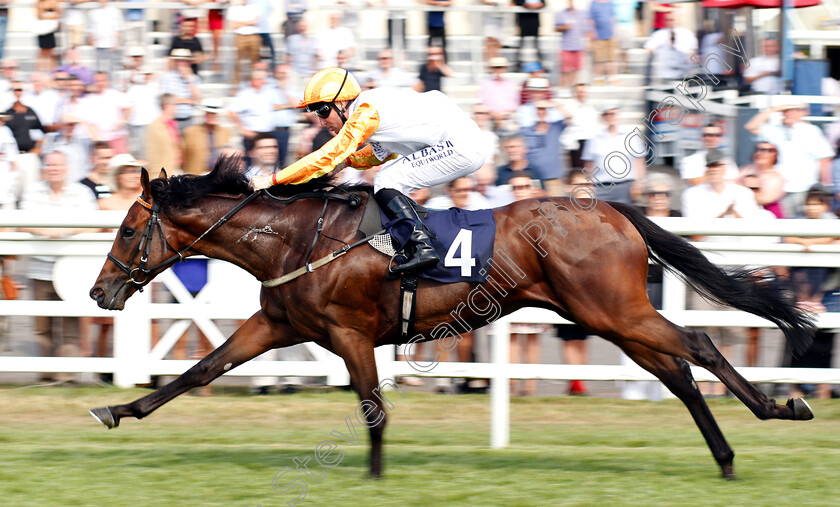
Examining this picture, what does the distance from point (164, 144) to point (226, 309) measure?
2547 mm

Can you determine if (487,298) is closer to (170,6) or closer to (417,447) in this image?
(417,447)

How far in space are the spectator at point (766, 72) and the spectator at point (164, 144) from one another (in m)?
5.39

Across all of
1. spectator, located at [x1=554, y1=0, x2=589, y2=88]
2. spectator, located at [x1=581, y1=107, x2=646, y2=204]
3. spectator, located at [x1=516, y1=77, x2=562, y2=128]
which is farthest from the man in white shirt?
spectator, located at [x1=554, y1=0, x2=589, y2=88]

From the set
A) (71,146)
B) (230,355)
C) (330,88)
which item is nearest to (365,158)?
(330,88)

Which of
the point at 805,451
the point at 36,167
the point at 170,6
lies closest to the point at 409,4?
the point at 170,6

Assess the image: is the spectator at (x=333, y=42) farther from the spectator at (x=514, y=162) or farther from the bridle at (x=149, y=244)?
the bridle at (x=149, y=244)

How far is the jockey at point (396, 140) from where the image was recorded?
4836 millimetres

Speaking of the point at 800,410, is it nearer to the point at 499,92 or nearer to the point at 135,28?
the point at 499,92

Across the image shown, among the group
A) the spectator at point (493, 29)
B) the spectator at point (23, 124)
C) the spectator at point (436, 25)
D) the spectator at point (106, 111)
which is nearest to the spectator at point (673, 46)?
the spectator at point (493, 29)

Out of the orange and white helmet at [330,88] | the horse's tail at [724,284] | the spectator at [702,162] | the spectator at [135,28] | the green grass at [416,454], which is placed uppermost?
the spectator at [135,28]

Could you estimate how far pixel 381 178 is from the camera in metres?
5.09

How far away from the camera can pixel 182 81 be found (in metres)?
9.60

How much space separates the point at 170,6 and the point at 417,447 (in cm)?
703

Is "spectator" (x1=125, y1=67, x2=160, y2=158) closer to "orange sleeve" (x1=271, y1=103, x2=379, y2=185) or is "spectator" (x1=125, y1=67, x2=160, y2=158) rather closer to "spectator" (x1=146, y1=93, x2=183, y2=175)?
"spectator" (x1=146, y1=93, x2=183, y2=175)
